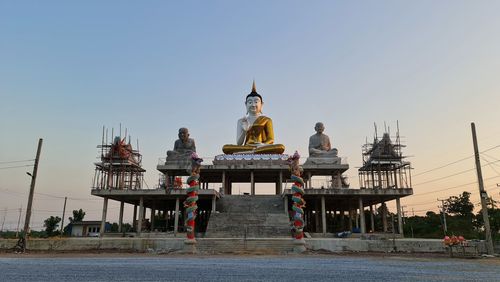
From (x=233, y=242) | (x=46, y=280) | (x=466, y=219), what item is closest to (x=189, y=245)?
(x=233, y=242)

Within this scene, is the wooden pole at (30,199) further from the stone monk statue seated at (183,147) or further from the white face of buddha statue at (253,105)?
the white face of buddha statue at (253,105)

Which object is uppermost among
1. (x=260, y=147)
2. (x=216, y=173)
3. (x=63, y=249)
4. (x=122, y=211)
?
(x=260, y=147)

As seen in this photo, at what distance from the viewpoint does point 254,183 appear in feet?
111

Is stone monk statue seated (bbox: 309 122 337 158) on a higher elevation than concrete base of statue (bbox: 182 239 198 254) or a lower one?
higher

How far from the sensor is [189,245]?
59.0 ft

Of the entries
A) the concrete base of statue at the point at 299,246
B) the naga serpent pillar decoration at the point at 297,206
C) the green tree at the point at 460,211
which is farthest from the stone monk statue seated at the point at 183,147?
the green tree at the point at 460,211

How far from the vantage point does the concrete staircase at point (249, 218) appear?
22516 millimetres

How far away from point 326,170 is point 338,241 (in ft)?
46.4

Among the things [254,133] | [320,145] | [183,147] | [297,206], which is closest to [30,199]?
[297,206]

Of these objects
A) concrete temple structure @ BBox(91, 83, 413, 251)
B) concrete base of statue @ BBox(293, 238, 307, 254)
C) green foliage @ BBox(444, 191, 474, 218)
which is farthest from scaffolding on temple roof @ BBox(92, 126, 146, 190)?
green foliage @ BBox(444, 191, 474, 218)

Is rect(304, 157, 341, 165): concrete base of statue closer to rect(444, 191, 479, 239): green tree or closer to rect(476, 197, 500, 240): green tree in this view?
rect(476, 197, 500, 240): green tree

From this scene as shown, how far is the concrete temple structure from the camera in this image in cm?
2703

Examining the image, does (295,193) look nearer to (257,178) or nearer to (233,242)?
(233,242)

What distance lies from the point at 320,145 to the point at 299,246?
1727 centimetres
